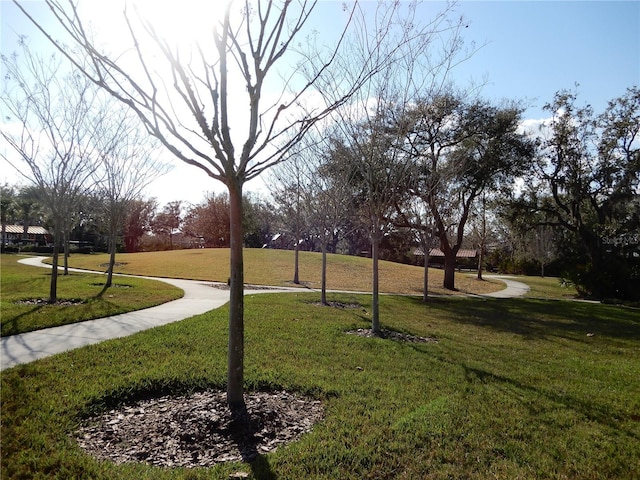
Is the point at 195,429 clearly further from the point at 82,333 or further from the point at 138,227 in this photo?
the point at 138,227

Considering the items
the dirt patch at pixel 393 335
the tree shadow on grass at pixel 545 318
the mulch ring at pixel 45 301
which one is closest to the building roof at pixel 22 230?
the mulch ring at pixel 45 301

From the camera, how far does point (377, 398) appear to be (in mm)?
4621

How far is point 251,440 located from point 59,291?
11400 mm

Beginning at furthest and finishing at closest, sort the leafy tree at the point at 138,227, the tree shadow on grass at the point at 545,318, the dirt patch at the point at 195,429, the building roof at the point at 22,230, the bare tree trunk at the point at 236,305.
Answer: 1. the building roof at the point at 22,230
2. the leafy tree at the point at 138,227
3. the tree shadow on grass at the point at 545,318
4. the bare tree trunk at the point at 236,305
5. the dirt patch at the point at 195,429

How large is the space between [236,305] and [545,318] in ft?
40.4

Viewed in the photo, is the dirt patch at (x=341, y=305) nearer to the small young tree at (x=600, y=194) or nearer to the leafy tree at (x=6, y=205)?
the small young tree at (x=600, y=194)

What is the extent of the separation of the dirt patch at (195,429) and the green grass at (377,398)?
0.17 meters

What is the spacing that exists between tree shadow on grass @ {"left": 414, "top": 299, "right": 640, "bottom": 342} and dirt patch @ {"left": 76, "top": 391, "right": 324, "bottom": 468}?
751cm

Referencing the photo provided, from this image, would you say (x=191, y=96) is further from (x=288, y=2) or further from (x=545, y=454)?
(x=545, y=454)

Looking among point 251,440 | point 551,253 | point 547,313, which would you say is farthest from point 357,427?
point 551,253

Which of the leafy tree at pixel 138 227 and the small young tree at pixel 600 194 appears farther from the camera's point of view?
the leafy tree at pixel 138 227

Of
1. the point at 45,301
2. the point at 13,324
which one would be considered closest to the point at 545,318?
the point at 13,324

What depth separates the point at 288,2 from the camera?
403cm

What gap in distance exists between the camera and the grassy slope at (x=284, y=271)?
2306cm
